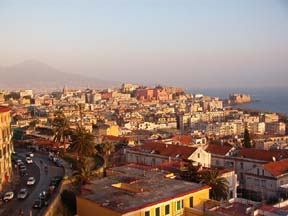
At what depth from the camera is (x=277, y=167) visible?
26297mm

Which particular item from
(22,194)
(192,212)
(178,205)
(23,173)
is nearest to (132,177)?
(178,205)

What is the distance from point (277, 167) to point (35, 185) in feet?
48.4

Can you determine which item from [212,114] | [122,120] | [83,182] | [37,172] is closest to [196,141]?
[37,172]

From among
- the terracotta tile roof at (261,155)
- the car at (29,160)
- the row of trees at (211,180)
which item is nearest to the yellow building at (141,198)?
the row of trees at (211,180)

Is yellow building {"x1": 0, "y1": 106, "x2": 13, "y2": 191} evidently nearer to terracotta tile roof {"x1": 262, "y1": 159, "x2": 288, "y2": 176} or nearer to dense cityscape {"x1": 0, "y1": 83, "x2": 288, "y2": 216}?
dense cityscape {"x1": 0, "y1": 83, "x2": 288, "y2": 216}

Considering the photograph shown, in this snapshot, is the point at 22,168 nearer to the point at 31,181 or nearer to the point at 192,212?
the point at 31,181

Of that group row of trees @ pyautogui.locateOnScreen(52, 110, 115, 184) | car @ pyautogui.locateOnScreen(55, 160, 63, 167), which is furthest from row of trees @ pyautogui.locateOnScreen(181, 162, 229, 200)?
car @ pyautogui.locateOnScreen(55, 160, 63, 167)

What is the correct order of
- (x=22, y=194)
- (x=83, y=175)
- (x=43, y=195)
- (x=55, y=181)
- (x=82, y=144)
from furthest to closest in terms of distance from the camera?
(x=82, y=144) → (x=55, y=181) → (x=83, y=175) → (x=22, y=194) → (x=43, y=195)

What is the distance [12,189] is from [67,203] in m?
4.36

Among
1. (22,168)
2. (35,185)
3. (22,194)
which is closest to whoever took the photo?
(22,194)

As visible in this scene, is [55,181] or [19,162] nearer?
[55,181]

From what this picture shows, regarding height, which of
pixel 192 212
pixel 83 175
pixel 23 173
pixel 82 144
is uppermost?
pixel 82 144

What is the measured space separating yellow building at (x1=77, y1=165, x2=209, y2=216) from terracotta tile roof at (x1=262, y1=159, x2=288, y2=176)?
10.1 metres

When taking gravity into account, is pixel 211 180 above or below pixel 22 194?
above
